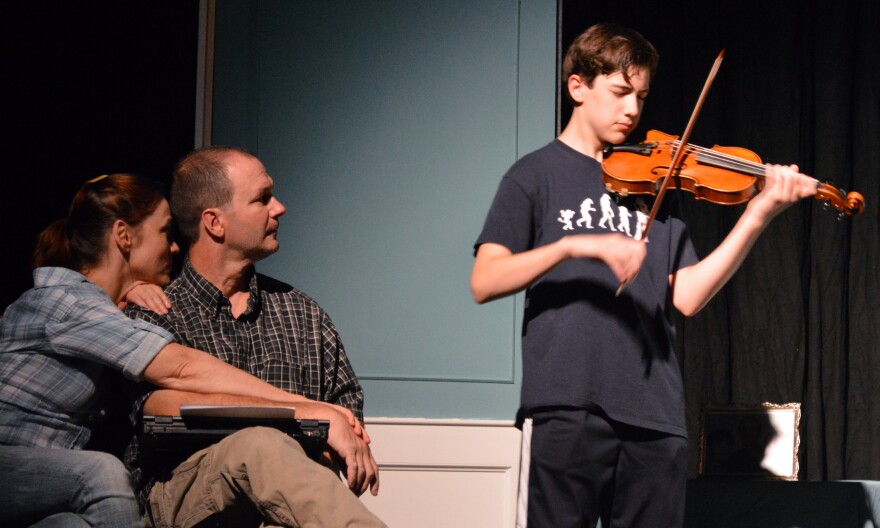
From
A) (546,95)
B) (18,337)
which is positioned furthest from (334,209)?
(18,337)

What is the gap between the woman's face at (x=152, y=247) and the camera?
2.25 m

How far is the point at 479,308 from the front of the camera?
3191 mm

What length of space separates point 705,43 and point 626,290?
228cm

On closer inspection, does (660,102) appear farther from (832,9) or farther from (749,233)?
(749,233)

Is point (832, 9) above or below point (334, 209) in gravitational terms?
above

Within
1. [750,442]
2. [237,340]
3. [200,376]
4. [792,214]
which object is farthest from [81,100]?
[792,214]

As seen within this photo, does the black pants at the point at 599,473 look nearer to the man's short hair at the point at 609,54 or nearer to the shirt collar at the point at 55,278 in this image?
→ the man's short hair at the point at 609,54

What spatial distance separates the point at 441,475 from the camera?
3.08 m

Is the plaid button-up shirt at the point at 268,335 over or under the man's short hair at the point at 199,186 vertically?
under

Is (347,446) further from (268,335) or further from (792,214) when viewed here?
(792,214)

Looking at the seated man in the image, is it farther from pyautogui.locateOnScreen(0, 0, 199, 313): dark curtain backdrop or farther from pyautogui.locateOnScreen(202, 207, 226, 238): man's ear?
pyautogui.locateOnScreen(0, 0, 199, 313): dark curtain backdrop

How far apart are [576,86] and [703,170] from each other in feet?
1.18

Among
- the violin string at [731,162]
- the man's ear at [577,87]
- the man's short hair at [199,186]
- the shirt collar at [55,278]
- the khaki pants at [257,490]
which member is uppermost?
the man's ear at [577,87]

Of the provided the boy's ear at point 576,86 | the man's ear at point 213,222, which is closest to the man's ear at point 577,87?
the boy's ear at point 576,86
